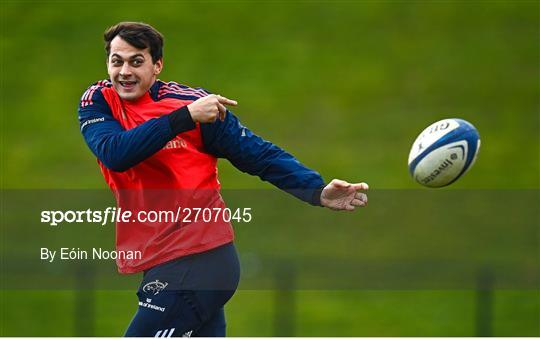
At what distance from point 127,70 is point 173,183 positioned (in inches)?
24.9

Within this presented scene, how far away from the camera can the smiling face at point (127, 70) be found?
5.40m

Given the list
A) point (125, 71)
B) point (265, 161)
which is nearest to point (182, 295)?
point (265, 161)

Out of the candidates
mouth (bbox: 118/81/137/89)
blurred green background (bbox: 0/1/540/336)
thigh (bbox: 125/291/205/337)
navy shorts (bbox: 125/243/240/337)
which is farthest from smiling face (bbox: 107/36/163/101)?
blurred green background (bbox: 0/1/540/336)

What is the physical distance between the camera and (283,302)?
1080cm

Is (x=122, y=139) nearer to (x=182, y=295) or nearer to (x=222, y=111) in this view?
(x=222, y=111)

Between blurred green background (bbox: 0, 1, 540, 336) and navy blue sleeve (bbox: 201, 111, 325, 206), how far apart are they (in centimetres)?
1009

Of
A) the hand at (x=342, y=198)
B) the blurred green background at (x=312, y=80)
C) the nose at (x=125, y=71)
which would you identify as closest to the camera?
the nose at (x=125, y=71)

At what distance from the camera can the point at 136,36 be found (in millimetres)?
5453

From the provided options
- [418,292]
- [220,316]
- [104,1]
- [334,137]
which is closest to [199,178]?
[220,316]

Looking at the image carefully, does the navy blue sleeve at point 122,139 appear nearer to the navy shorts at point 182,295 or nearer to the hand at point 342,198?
the navy shorts at point 182,295

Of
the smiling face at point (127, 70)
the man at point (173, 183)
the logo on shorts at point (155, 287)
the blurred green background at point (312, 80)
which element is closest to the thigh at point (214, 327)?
the man at point (173, 183)

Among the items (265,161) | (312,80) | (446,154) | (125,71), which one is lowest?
(265,161)

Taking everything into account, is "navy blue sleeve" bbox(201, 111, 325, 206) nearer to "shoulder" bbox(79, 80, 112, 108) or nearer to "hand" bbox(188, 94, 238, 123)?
"hand" bbox(188, 94, 238, 123)

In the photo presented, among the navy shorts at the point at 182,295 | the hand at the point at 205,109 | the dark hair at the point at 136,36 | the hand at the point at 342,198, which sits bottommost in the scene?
the navy shorts at the point at 182,295
